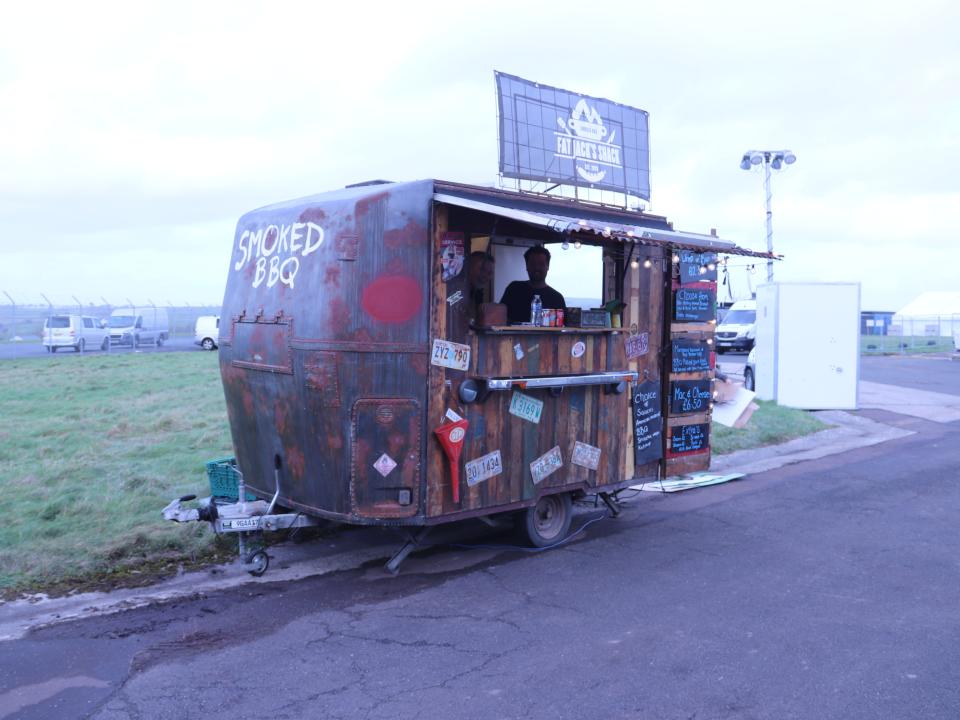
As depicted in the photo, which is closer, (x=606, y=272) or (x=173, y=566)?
(x=173, y=566)

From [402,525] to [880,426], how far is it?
11384mm

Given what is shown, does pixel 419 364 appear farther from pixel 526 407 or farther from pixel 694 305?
pixel 694 305

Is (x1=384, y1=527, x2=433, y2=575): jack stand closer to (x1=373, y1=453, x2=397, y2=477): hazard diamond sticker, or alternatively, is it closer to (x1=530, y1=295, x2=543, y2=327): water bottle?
(x1=373, y1=453, x2=397, y2=477): hazard diamond sticker

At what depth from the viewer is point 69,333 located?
3216 cm

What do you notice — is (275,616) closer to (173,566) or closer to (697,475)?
(173,566)

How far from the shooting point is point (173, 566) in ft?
20.3

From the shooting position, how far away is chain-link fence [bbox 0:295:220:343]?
3297 cm

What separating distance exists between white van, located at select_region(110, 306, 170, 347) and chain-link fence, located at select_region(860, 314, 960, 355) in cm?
2980

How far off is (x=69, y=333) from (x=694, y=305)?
3005 centimetres

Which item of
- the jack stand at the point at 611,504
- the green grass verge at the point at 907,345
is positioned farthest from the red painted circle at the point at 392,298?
the green grass verge at the point at 907,345

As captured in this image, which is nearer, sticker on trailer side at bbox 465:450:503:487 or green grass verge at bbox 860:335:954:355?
sticker on trailer side at bbox 465:450:503:487

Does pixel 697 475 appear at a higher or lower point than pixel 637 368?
lower

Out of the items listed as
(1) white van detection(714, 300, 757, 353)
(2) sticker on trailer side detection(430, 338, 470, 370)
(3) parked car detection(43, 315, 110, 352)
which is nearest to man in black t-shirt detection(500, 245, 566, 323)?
(2) sticker on trailer side detection(430, 338, 470, 370)

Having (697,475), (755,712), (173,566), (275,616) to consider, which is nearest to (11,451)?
(173,566)
